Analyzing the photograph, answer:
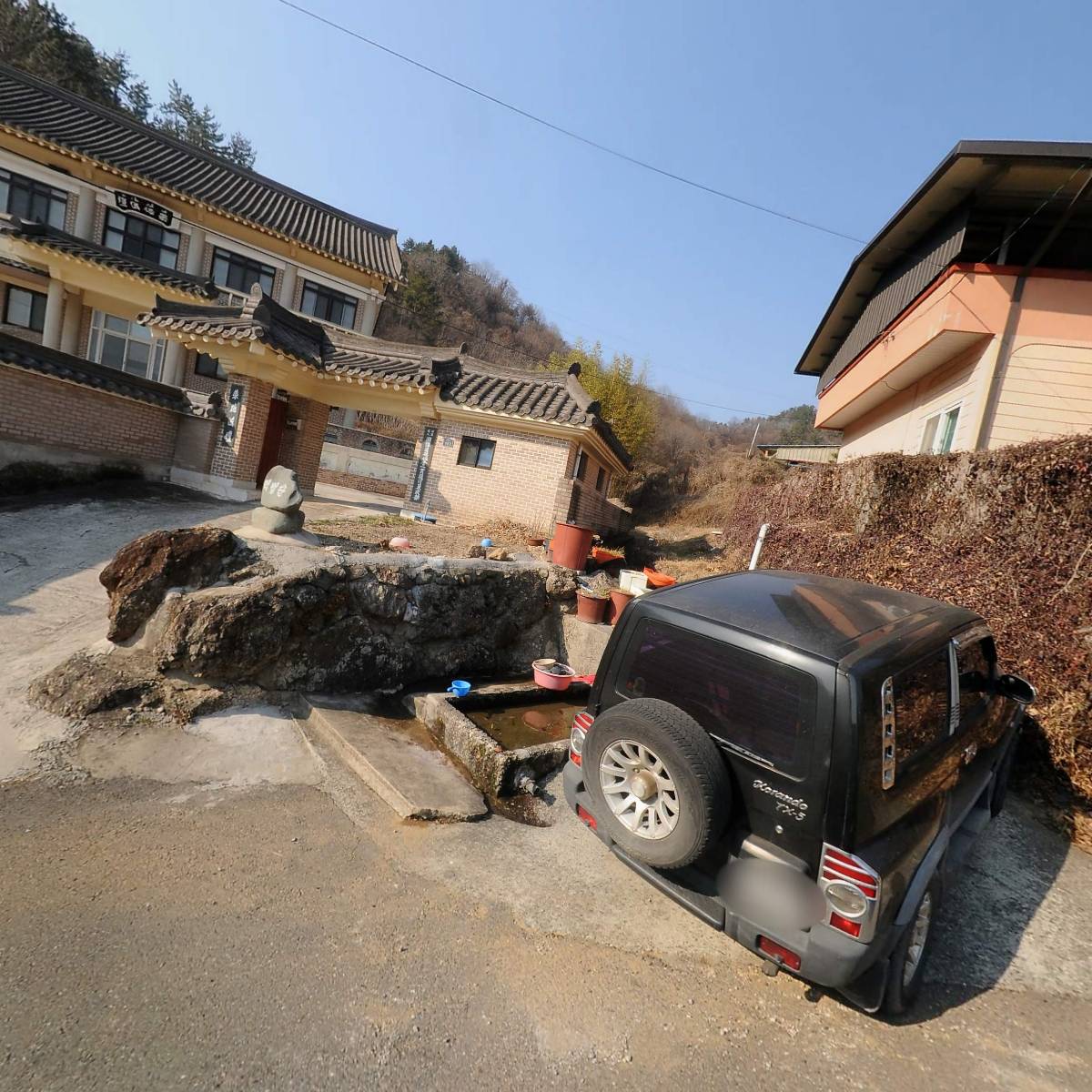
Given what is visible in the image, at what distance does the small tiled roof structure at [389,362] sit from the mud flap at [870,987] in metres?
10.2

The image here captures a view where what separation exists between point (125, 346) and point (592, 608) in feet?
64.4

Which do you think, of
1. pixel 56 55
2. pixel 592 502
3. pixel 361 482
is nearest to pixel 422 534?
pixel 592 502

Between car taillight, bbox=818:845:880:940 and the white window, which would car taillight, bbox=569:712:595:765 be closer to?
car taillight, bbox=818:845:880:940

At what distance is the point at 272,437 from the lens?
40.3 ft

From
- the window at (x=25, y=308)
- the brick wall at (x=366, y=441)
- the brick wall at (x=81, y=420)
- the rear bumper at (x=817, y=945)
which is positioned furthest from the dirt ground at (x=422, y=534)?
the window at (x=25, y=308)

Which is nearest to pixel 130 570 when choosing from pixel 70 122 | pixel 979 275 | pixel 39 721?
pixel 39 721

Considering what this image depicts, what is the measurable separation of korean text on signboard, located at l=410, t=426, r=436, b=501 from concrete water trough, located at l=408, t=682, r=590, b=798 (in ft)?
25.4

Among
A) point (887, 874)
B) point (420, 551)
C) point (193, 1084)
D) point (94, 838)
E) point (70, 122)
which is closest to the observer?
point (193, 1084)

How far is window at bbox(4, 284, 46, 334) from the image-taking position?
58.1 ft

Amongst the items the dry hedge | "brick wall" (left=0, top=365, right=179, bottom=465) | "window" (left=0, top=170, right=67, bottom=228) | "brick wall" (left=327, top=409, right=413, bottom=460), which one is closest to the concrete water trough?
the dry hedge

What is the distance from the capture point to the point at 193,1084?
1.83 meters

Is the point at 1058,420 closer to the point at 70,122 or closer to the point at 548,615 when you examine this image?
the point at 548,615

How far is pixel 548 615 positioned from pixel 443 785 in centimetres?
315

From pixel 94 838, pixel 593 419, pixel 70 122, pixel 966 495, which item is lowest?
pixel 94 838
